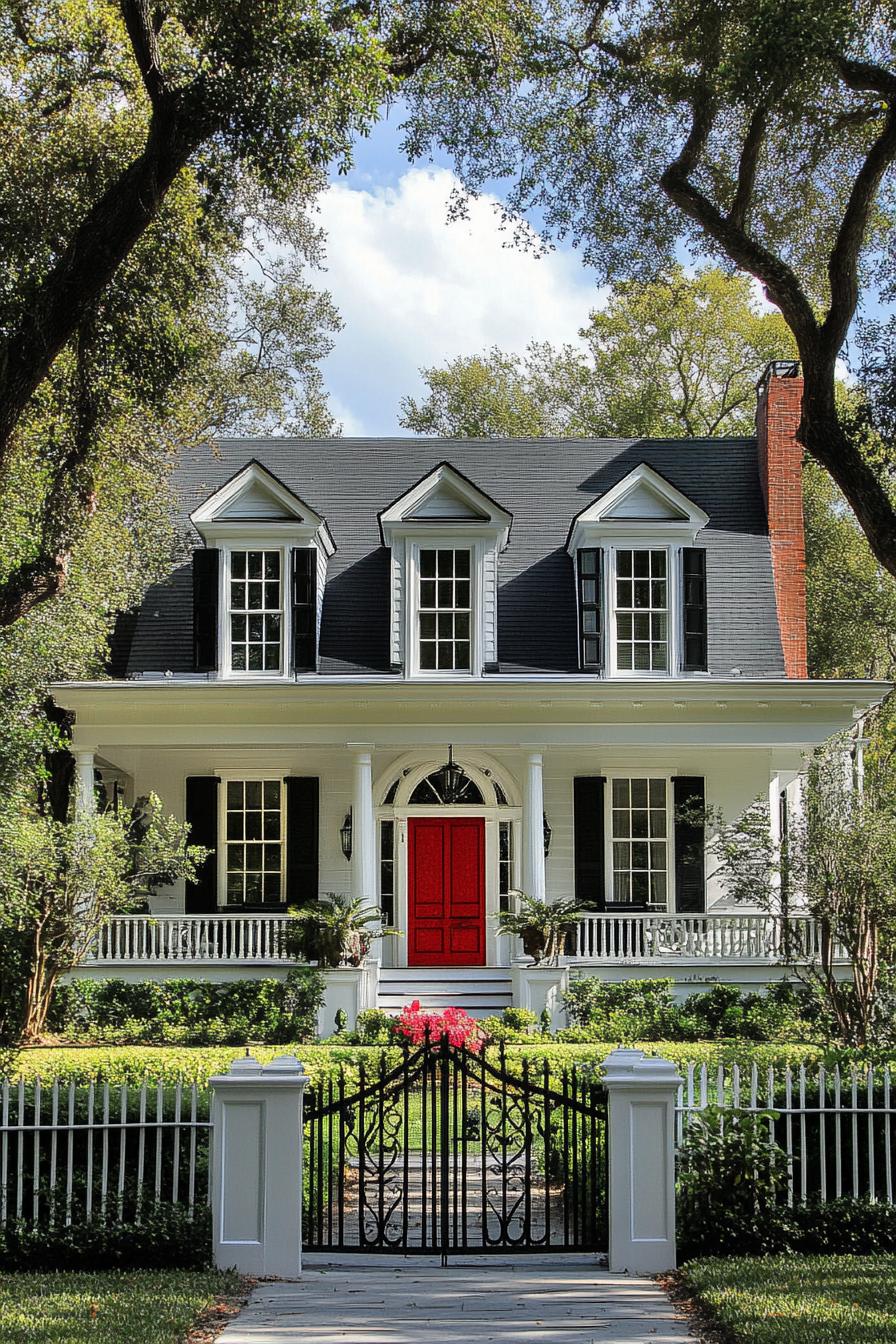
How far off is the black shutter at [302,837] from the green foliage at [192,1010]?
2.17 meters

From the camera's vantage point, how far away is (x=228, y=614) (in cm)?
2103

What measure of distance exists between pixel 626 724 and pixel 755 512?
5778 mm

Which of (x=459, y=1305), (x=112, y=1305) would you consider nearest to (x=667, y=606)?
(x=459, y=1305)

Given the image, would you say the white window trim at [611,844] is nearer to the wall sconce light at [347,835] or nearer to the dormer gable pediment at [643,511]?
the dormer gable pediment at [643,511]

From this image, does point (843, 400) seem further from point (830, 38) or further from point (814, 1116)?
point (814, 1116)

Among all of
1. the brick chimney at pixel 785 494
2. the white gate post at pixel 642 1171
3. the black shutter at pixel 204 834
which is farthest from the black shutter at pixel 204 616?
the white gate post at pixel 642 1171

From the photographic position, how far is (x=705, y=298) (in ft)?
120

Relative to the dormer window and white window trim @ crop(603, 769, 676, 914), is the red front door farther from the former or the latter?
the dormer window

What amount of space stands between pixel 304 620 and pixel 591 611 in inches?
169

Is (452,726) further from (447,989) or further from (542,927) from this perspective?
(447,989)

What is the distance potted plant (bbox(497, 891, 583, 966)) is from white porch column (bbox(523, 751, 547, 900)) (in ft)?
1.87

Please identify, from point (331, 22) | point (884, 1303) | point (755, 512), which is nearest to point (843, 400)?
point (755, 512)

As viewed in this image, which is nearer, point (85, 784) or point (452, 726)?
point (85, 784)

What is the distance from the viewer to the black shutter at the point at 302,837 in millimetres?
21031
